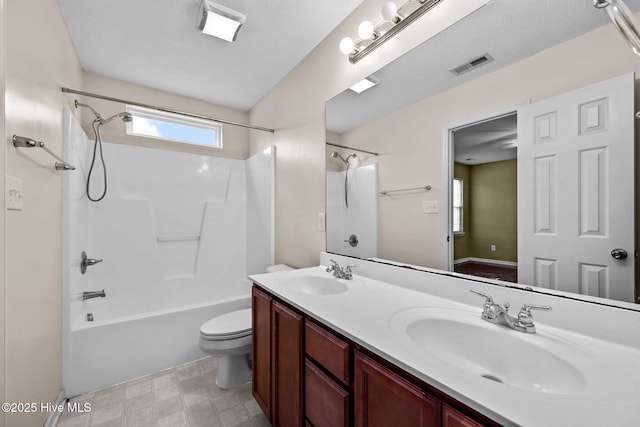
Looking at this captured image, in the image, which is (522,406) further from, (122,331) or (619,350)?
(122,331)

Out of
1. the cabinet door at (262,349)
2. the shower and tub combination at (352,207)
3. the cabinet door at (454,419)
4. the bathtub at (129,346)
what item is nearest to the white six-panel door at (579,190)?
the cabinet door at (454,419)

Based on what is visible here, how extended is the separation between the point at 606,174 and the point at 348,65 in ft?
4.83

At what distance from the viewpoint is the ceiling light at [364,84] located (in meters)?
1.56

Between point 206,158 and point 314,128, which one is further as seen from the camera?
point 206,158

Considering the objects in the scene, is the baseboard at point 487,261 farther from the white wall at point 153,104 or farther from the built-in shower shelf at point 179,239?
the white wall at point 153,104

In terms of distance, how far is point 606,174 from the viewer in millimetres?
785

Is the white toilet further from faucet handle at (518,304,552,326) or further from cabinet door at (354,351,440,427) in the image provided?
faucet handle at (518,304,552,326)

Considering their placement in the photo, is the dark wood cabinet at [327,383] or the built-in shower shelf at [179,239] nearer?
the dark wood cabinet at [327,383]

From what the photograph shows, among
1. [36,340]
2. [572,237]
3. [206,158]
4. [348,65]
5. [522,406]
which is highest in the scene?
[348,65]

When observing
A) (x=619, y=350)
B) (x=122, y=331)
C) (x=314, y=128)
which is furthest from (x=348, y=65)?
(x=122, y=331)

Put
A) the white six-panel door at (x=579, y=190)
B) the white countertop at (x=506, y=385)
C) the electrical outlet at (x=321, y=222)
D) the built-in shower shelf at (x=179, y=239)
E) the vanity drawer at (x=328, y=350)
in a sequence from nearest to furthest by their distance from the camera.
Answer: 1. the white countertop at (x=506, y=385)
2. the white six-panel door at (x=579, y=190)
3. the vanity drawer at (x=328, y=350)
4. the electrical outlet at (x=321, y=222)
5. the built-in shower shelf at (x=179, y=239)

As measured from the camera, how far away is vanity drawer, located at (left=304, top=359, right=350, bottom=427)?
876 millimetres

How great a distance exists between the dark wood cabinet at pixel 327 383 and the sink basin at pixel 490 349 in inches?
4.3

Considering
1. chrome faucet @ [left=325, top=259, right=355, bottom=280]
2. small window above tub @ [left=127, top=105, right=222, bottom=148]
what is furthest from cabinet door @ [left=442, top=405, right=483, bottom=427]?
small window above tub @ [left=127, top=105, right=222, bottom=148]
